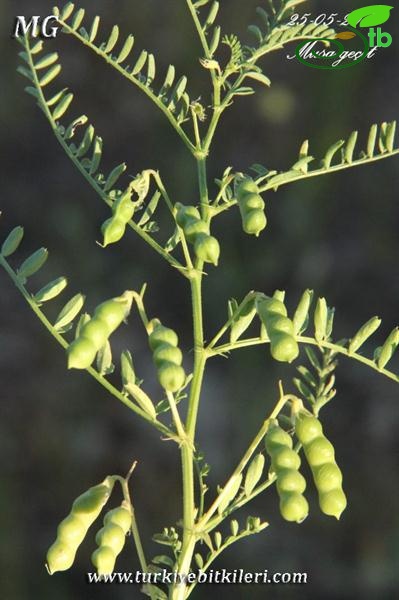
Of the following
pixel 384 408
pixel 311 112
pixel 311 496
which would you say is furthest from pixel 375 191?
pixel 311 496

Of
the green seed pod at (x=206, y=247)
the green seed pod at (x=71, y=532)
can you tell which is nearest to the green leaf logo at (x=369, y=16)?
the green seed pod at (x=206, y=247)

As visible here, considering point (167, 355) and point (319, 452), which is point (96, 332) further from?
point (319, 452)

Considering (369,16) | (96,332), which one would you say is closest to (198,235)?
(96,332)

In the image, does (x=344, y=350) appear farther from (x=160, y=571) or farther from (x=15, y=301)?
(x=15, y=301)

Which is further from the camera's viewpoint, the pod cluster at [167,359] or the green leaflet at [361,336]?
Answer: the green leaflet at [361,336]

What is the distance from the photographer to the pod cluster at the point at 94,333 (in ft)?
2.68

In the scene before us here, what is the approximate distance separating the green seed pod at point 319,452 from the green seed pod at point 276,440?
0.7 inches

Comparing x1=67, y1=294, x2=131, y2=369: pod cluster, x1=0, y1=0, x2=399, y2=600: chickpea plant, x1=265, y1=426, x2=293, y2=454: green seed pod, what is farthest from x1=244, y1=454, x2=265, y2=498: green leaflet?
x1=67, y1=294, x2=131, y2=369: pod cluster

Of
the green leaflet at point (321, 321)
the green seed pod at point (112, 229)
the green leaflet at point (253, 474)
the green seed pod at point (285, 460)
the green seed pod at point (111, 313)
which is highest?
the green seed pod at point (112, 229)

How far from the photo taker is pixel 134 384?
36.8 inches

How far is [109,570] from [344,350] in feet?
0.89

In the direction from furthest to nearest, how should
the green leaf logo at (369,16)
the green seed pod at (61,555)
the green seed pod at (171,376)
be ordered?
the green leaf logo at (369,16), the green seed pod at (61,555), the green seed pod at (171,376)

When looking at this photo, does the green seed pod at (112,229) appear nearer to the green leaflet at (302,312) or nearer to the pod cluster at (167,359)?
the pod cluster at (167,359)

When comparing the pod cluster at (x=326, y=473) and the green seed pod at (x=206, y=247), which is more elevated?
the green seed pod at (x=206, y=247)
